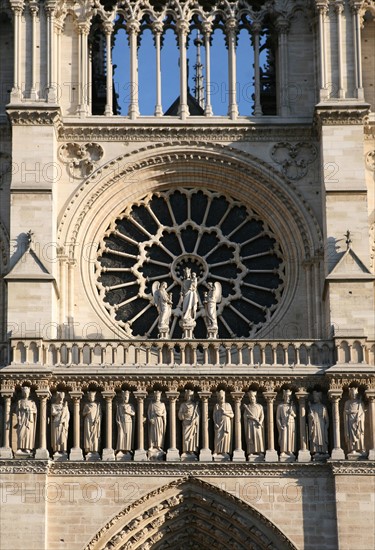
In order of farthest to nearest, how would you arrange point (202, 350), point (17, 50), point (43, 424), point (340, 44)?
point (340, 44) → point (17, 50) → point (202, 350) → point (43, 424)

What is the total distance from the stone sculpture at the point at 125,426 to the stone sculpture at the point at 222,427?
1.14 meters

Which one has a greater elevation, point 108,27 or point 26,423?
point 108,27

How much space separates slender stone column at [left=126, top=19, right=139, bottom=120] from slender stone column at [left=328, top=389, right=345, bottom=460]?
5.30 meters

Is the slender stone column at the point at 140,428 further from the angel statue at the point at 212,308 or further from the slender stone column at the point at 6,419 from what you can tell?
the slender stone column at the point at 6,419

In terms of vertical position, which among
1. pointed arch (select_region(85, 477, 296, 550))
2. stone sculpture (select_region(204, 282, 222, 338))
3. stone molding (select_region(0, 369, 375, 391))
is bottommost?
pointed arch (select_region(85, 477, 296, 550))

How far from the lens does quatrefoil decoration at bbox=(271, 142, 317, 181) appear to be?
94.0ft

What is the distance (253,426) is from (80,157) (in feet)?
16.1

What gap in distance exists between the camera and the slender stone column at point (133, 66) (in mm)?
28938

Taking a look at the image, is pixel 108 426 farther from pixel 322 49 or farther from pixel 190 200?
pixel 322 49

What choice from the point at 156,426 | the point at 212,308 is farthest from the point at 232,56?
the point at 156,426

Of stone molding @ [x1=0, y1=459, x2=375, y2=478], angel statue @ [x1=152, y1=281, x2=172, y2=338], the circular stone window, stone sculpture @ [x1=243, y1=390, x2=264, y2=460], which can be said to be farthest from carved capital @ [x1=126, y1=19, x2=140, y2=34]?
stone molding @ [x1=0, y1=459, x2=375, y2=478]

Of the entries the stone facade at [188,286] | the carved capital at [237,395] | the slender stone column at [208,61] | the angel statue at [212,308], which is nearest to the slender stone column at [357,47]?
the stone facade at [188,286]

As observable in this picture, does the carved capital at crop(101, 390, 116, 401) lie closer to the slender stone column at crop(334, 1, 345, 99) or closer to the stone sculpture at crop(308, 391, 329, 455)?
the stone sculpture at crop(308, 391, 329, 455)

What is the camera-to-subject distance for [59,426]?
26562 mm
